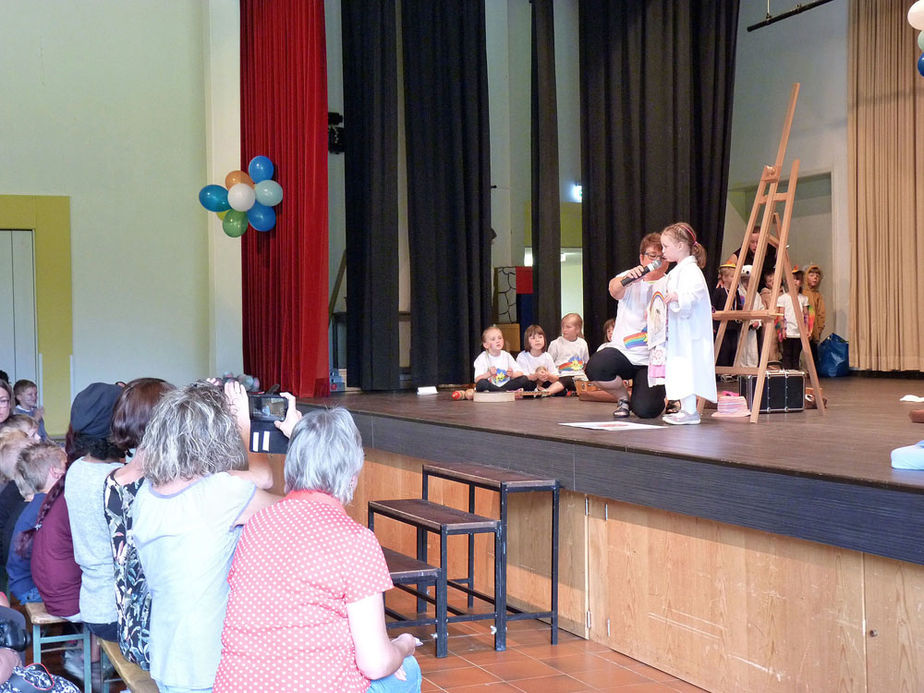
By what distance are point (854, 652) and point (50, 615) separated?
230 centimetres

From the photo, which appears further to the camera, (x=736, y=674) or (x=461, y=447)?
(x=461, y=447)

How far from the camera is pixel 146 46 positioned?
335 inches

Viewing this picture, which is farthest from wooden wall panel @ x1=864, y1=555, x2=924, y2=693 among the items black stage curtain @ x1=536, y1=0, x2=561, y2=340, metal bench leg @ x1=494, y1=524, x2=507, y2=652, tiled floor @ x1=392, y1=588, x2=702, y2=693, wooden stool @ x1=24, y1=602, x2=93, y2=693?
black stage curtain @ x1=536, y1=0, x2=561, y2=340

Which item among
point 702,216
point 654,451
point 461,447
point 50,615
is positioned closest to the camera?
point 50,615

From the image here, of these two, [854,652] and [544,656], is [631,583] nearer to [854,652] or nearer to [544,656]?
A: [544,656]

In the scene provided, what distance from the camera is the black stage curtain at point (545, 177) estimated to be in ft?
29.6

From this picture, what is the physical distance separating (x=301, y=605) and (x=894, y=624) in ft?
5.25

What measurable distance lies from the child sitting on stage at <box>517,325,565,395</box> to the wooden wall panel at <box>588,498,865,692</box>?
3.71 m

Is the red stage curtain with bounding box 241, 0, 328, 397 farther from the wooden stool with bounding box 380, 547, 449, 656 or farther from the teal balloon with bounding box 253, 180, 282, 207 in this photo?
the wooden stool with bounding box 380, 547, 449, 656

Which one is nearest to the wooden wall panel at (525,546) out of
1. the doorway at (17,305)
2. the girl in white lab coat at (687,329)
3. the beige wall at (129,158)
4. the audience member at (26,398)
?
the girl in white lab coat at (687,329)

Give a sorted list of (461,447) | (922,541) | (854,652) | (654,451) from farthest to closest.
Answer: (461,447), (654,451), (854,652), (922,541)

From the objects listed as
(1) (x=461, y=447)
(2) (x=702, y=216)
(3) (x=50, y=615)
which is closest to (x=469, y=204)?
(2) (x=702, y=216)

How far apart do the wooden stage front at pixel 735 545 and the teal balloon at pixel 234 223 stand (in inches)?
147

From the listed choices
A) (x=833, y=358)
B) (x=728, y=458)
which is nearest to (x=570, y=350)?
(x=833, y=358)
